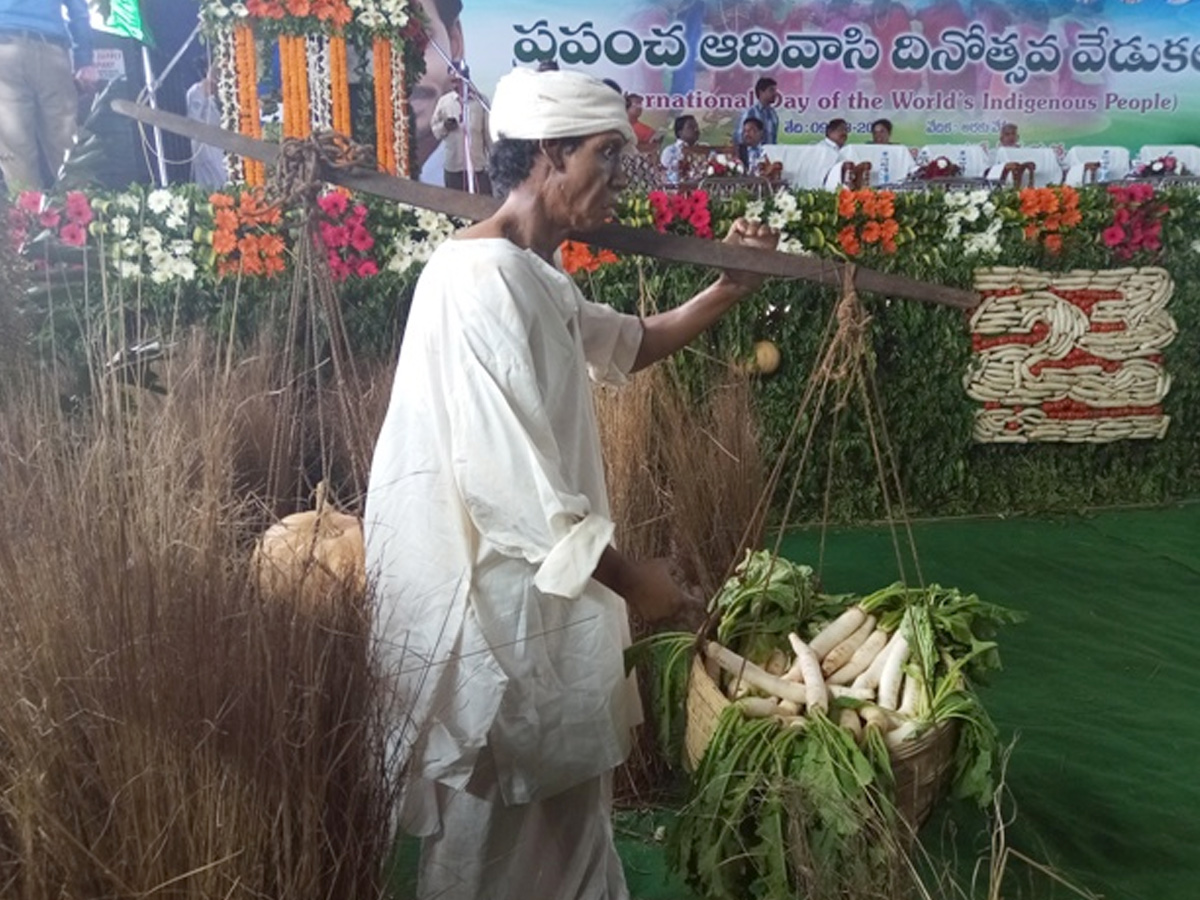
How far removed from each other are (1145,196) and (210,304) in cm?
406

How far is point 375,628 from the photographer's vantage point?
158 centimetres

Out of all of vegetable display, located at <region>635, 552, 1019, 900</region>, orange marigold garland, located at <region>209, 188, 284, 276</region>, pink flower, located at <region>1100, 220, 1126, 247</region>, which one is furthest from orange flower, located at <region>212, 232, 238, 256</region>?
pink flower, located at <region>1100, 220, 1126, 247</region>

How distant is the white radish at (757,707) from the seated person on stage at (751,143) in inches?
319

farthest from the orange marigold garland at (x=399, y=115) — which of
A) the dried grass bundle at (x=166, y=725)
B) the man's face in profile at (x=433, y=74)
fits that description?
the dried grass bundle at (x=166, y=725)

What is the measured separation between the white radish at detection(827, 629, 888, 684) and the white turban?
1.12 m

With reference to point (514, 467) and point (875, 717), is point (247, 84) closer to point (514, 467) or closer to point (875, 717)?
point (514, 467)

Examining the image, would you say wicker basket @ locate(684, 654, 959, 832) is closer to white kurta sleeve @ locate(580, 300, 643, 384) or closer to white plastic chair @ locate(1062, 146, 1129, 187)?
white kurta sleeve @ locate(580, 300, 643, 384)

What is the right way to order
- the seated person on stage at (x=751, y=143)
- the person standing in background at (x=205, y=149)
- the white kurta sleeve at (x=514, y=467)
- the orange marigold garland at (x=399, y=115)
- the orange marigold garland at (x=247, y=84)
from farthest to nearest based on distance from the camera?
the seated person on stage at (x=751, y=143) → the person standing in background at (x=205, y=149) → the orange marigold garland at (x=399, y=115) → the orange marigold garland at (x=247, y=84) → the white kurta sleeve at (x=514, y=467)

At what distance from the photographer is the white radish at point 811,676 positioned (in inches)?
82.2

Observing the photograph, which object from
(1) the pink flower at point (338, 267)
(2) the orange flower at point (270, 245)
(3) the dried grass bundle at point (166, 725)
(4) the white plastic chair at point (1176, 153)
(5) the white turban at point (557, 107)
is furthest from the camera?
(4) the white plastic chair at point (1176, 153)

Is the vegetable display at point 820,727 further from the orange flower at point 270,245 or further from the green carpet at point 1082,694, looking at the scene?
the orange flower at point 270,245

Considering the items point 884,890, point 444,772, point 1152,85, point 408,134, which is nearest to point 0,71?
point 408,134

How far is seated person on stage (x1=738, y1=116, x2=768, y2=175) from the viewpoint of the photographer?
971cm

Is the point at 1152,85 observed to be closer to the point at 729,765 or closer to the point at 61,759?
the point at 729,765
